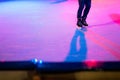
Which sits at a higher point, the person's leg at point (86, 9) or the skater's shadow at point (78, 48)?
the person's leg at point (86, 9)

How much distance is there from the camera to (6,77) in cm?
148

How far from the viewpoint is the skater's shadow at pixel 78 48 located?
11.0 ft

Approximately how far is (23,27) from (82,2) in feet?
3.90

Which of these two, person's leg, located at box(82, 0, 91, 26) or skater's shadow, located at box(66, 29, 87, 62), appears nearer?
skater's shadow, located at box(66, 29, 87, 62)

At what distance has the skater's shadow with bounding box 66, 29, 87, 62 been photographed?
3.35 meters

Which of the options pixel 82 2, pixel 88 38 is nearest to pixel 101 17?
pixel 82 2

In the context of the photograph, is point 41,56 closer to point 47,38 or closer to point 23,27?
point 47,38

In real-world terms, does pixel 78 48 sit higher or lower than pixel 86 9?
lower

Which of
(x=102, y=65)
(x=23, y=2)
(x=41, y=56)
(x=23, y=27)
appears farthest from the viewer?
(x=23, y=2)

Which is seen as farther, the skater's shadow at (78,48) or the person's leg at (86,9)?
the person's leg at (86,9)

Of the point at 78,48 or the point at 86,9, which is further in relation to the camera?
the point at 86,9

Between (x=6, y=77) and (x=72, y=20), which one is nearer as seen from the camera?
(x=6, y=77)

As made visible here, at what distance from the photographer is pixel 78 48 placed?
369cm

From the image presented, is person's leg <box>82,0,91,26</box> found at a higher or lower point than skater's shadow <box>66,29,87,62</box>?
higher
